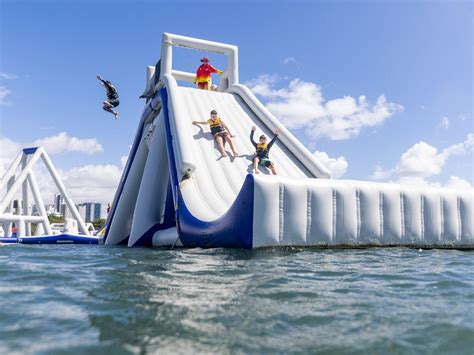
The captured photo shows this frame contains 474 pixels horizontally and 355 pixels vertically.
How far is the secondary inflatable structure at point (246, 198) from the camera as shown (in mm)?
4062

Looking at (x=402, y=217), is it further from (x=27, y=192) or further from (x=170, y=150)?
(x=27, y=192)

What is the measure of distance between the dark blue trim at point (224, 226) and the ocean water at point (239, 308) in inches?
34.1

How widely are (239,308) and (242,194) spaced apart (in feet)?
7.38

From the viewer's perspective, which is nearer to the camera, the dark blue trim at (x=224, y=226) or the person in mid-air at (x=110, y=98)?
the dark blue trim at (x=224, y=226)

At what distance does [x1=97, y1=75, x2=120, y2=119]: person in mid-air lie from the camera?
9820mm

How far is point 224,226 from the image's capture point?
4266mm

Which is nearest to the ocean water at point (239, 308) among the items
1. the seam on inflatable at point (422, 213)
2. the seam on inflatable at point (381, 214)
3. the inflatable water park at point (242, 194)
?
the inflatable water park at point (242, 194)

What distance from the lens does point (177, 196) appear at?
5496 mm

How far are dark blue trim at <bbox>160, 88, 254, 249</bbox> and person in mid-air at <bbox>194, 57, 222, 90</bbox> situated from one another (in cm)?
510

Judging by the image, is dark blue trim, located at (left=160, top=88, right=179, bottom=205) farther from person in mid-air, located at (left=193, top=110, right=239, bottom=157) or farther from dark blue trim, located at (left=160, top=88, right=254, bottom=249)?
person in mid-air, located at (left=193, top=110, right=239, bottom=157)

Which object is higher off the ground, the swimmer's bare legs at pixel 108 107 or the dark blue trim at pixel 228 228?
the swimmer's bare legs at pixel 108 107

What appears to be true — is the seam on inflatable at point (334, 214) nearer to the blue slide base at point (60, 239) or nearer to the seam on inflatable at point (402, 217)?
the seam on inflatable at point (402, 217)

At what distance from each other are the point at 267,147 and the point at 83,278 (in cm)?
454

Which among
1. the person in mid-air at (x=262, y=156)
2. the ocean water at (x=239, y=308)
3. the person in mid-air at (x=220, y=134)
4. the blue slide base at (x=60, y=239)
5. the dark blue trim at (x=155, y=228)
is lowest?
the blue slide base at (x=60, y=239)
